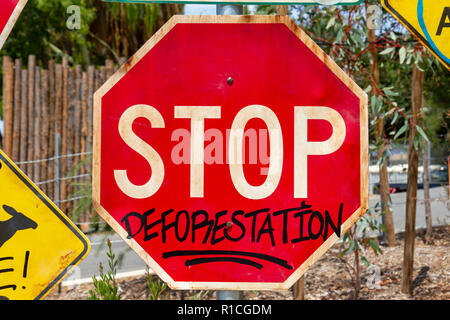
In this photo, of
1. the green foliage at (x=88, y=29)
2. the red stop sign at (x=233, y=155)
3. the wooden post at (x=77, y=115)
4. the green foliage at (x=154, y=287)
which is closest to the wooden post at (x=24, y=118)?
the wooden post at (x=77, y=115)

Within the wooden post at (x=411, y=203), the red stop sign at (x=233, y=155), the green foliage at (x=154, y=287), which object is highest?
the red stop sign at (x=233, y=155)

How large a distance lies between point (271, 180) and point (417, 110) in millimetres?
3223

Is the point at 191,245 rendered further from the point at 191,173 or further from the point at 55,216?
the point at 55,216

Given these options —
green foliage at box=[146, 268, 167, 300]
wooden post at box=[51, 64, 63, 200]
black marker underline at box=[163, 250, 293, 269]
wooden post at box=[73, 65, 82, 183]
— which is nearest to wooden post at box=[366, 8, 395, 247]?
green foliage at box=[146, 268, 167, 300]

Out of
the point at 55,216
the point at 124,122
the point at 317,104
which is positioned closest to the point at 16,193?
the point at 55,216

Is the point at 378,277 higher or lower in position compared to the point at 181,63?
lower

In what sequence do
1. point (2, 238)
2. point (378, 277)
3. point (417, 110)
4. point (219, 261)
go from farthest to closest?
point (378, 277) → point (417, 110) → point (2, 238) → point (219, 261)

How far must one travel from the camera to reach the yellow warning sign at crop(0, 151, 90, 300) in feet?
5.67

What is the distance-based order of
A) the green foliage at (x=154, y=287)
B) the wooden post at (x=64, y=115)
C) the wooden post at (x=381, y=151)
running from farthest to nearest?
the wooden post at (x=64, y=115) < the wooden post at (x=381, y=151) < the green foliage at (x=154, y=287)

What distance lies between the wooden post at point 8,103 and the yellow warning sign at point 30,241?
8.36 meters

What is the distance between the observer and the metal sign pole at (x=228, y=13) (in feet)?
4.75

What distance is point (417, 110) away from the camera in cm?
429

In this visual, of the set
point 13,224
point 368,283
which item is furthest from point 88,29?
point 13,224

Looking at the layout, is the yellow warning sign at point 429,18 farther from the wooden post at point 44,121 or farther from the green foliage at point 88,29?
the green foliage at point 88,29
